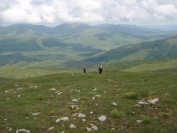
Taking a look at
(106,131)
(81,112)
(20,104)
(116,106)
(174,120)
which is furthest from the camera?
(20,104)

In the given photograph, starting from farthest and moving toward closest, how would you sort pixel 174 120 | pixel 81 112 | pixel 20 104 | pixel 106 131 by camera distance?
pixel 20 104, pixel 81 112, pixel 174 120, pixel 106 131

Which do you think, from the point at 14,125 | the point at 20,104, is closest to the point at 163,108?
the point at 14,125

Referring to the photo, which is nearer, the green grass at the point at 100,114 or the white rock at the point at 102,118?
the green grass at the point at 100,114

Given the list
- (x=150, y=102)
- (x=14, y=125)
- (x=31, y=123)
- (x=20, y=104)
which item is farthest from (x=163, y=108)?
(x=20, y=104)

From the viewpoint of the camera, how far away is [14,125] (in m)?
18.0

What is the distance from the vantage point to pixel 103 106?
21.0 meters

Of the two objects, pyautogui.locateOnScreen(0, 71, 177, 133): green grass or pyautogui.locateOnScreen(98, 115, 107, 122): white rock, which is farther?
pyautogui.locateOnScreen(98, 115, 107, 122): white rock

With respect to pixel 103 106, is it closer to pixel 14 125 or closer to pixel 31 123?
pixel 31 123

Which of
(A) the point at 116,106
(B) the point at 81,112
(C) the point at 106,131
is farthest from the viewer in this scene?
(A) the point at 116,106

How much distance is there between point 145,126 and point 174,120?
2590 millimetres

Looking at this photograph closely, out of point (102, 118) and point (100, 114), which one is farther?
point (100, 114)

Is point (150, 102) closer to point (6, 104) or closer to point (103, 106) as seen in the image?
point (103, 106)

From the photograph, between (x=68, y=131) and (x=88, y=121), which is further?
(x=88, y=121)

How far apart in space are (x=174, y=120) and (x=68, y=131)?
27.3ft
